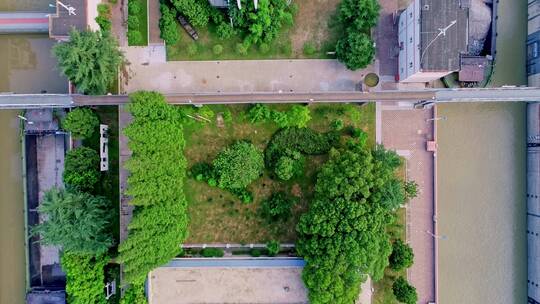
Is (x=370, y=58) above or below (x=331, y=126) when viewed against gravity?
above

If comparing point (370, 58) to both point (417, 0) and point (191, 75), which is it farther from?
point (191, 75)

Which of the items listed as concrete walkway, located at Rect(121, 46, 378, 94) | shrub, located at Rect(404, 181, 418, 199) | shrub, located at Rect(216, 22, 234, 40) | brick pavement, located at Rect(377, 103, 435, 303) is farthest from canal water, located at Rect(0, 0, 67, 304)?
shrub, located at Rect(404, 181, 418, 199)

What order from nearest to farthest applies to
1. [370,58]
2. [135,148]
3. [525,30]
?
[135,148] → [370,58] → [525,30]

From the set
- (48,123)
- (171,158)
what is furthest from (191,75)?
(48,123)

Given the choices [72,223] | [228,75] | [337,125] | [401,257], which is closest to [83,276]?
[72,223]

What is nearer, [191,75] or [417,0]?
[417,0]

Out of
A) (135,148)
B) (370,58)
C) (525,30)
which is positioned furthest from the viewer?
(525,30)

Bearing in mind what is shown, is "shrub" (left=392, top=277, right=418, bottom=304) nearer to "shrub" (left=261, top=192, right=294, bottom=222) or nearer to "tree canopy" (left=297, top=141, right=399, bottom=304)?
"tree canopy" (left=297, top=141, right=399, bottom=304)
